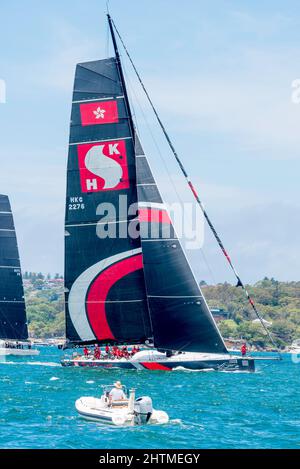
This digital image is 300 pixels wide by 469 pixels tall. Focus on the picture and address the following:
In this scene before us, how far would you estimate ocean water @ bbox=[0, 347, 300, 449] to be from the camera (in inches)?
1163

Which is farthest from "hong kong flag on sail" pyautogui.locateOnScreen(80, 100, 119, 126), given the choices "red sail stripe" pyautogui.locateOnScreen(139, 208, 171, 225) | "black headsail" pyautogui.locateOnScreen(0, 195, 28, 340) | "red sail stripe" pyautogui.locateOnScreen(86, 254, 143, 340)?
"black headsail" pyautogui.locateOnScreen(0, 195, 28, 340)

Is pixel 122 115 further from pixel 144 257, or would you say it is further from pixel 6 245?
pixel 6 245

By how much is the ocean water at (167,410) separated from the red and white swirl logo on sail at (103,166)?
11117mm

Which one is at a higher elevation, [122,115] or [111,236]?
[122,115]

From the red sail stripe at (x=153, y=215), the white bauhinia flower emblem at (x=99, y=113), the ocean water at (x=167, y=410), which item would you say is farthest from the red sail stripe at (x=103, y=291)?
the white bauhinia flower emblem at (x=99, y=113)

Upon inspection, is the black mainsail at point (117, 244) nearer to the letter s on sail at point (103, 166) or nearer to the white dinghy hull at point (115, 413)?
the letter s on sail at point (103, 166)

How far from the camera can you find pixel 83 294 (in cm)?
5744

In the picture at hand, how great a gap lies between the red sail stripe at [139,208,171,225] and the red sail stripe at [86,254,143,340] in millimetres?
3301

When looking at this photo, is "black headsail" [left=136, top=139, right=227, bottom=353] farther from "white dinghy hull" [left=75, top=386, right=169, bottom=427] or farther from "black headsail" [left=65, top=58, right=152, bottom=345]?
"white dinghy hull" [left=75, top=386, right=169, bottom=427]

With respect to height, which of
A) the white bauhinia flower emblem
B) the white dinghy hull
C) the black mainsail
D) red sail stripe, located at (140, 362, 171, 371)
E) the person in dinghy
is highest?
the white bauhinia flower emblem

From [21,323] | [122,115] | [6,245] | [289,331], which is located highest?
[122,115]
